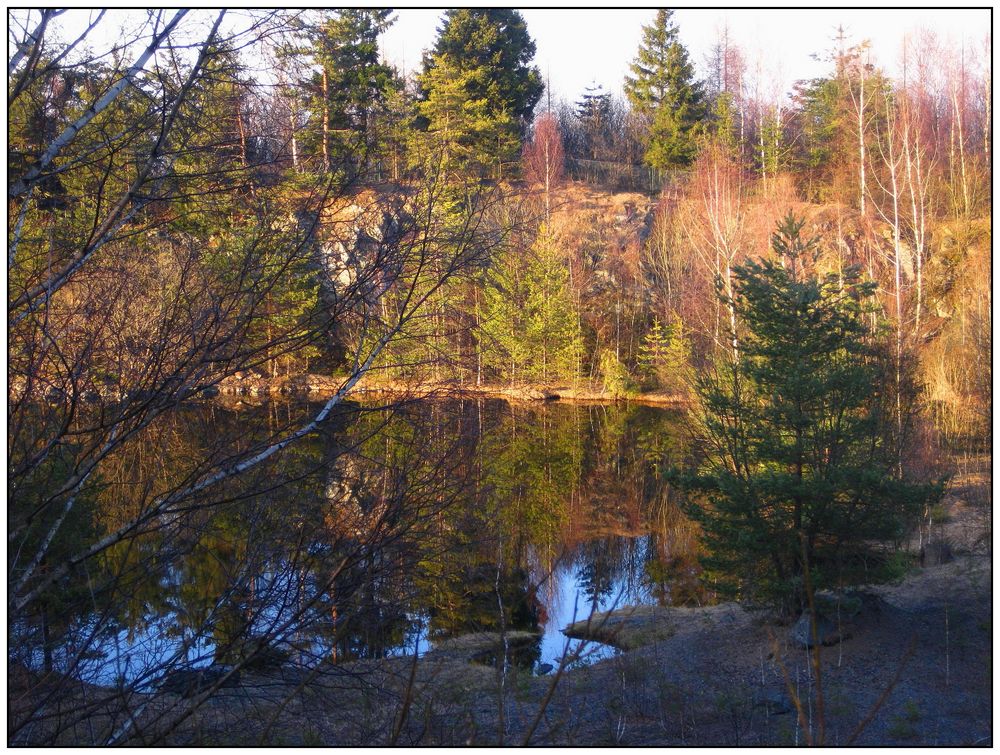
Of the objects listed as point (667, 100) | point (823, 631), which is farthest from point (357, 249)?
point (667, 100)

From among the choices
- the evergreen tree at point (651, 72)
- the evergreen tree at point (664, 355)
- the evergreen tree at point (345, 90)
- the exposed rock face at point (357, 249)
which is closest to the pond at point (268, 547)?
the exposed rock face at point (357, 249)

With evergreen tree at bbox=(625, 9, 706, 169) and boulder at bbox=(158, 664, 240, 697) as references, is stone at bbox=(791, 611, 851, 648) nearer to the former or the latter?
boulder at bbox=(158, 664, 240, 697)

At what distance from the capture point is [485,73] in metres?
18.2

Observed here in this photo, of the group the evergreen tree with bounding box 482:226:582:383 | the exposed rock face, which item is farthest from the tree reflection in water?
the evergreen tree with bounding box 482:226:582:383

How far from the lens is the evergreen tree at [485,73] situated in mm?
12562

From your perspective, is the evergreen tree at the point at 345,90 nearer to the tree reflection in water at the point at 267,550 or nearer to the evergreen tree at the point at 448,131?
the evergreen tree at the point at 448,131

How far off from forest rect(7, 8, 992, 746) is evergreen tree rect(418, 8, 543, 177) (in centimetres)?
24

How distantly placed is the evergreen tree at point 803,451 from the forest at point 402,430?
4 cm

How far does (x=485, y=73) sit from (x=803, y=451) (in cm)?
1349

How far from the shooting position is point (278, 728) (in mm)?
4566

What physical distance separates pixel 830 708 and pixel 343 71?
6.11 meters

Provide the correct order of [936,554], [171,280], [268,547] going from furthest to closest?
[936,554] → [171,280] → [268,547]

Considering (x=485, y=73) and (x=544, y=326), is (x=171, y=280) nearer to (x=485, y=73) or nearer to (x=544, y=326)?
(x=485, y=73)

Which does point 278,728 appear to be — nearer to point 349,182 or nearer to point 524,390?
point 349,182
